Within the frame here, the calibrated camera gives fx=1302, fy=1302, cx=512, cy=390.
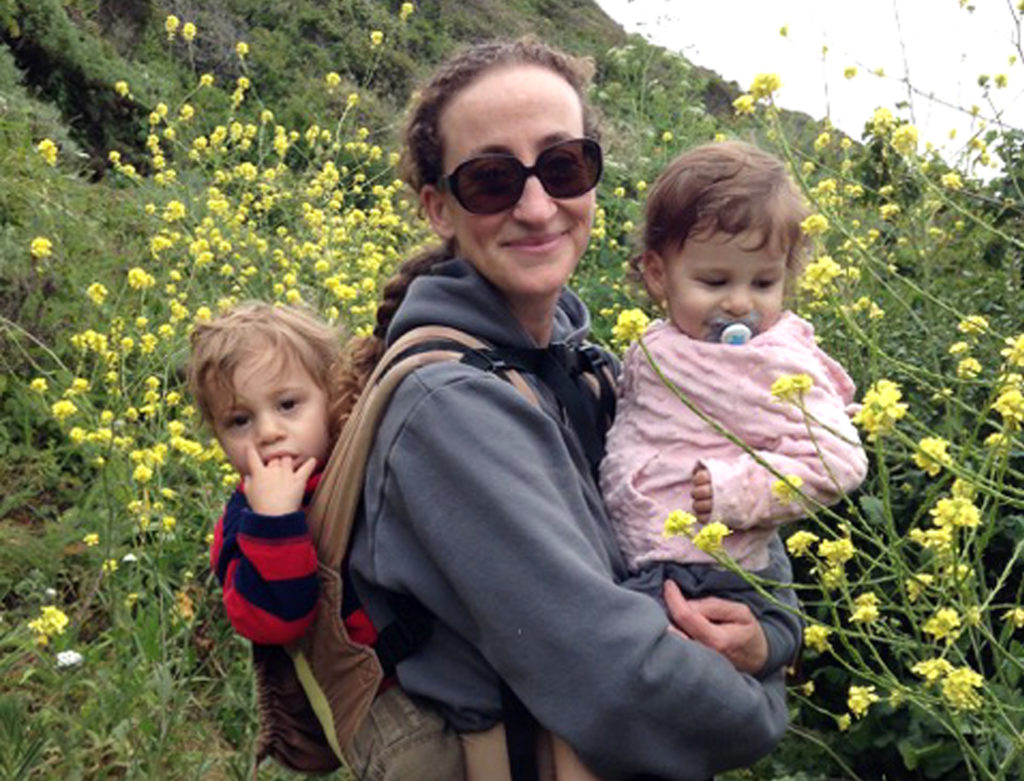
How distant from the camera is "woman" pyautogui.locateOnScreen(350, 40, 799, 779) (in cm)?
153

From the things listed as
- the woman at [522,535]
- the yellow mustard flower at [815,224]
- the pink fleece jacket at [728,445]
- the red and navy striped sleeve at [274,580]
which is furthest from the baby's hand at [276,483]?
the yellow mustard flower at [815,224]

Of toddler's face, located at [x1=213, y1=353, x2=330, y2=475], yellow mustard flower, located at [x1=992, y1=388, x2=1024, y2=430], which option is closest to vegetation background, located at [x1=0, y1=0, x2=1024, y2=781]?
yellow mustard flower, located at [x1=992, y1=388, x2=1024, y2=430]

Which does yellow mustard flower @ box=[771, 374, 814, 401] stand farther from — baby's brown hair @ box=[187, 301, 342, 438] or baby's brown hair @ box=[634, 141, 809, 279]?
baby's brown hair @ box=[187, 301, 342, 438]

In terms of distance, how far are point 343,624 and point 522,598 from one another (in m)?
0.31

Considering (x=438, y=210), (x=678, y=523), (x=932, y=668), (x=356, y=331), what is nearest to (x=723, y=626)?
(x=678, y=523)

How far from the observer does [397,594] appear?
1.66m

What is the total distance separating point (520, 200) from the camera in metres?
1.84

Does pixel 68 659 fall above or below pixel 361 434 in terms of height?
below

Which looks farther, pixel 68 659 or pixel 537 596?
pixel 68 659

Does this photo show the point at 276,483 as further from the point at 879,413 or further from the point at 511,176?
the point at 879,413

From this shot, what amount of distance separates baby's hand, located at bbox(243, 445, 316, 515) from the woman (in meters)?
0.13

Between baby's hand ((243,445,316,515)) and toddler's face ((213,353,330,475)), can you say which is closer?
baby's hand ((243,445,316,515))

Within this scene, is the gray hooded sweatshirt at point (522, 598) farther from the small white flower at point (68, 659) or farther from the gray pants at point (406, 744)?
the small white flower at point (68, 659)

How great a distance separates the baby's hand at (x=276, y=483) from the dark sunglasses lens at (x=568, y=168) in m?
0.53
